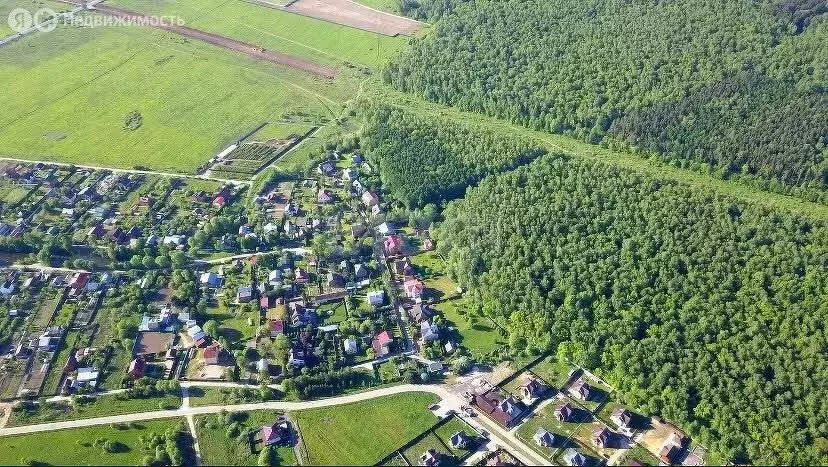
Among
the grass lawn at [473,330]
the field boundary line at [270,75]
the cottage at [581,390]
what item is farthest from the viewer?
the field boundary line at [270,75]

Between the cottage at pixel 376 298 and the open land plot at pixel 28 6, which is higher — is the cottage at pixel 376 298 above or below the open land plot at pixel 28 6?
below

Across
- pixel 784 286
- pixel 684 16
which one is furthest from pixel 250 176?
pixel 684 16

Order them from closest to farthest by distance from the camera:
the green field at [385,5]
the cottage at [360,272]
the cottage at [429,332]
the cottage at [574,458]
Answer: the cottage at [574,458] → the cottage at [429,332] → the cottage at [360,272] → the green field at [385,5]

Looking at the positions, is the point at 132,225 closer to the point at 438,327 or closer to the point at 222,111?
the point at 222,111

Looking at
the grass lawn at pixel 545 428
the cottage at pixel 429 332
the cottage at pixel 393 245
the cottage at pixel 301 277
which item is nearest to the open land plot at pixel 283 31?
the cottage at pixel 393 245

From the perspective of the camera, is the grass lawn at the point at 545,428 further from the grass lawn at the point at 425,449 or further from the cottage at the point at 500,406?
the grass lawn at the point at 425,449

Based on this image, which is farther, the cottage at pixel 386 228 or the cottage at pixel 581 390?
the cottage at pixel 386 228

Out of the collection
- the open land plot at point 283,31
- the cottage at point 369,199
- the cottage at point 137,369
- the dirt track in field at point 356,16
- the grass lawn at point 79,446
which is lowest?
the grass lawn at point 79,446
